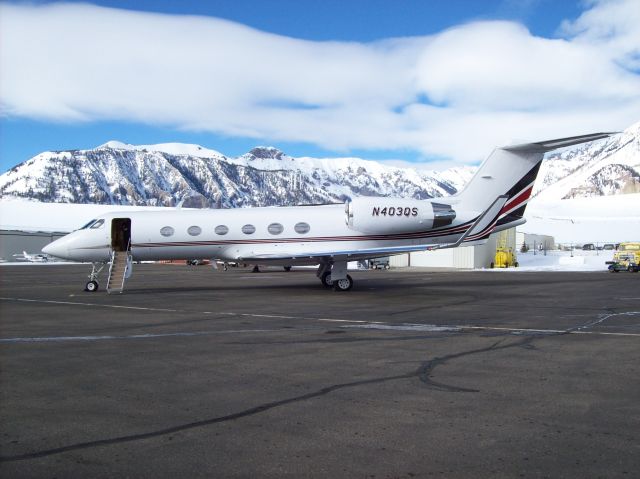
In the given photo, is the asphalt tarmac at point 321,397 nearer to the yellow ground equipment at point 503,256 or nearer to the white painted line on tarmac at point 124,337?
the white painted line on tarmac at point 124,337

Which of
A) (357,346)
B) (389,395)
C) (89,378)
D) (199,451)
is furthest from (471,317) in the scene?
(199,451)

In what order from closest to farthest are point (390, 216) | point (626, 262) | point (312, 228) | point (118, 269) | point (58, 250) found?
1. point (390, 216)
2. point (118, 269)
3. point (312, 228)
4. point (58, 250)
5. point (626, 262)

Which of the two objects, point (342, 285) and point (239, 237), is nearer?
point (342, 285)

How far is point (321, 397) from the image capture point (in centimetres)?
630

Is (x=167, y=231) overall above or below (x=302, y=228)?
below

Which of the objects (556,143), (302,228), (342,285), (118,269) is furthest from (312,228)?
(556,143)

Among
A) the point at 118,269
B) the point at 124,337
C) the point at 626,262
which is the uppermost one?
the point at 626,262

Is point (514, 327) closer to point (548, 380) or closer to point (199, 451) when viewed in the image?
point (548, 380)

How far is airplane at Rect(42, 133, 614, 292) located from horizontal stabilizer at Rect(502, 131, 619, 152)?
41mm

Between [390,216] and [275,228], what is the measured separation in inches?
168

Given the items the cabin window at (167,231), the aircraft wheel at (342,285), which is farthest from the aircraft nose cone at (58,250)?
the aircraft wheel at (342,285)

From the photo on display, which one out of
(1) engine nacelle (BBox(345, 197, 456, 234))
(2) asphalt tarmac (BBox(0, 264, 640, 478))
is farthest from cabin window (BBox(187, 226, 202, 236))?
(2) asphalt tarmac (BBox(0, 264, 640, 478))

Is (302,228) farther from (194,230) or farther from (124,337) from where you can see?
(124,337)

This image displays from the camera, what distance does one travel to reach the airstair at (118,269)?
21344mm
